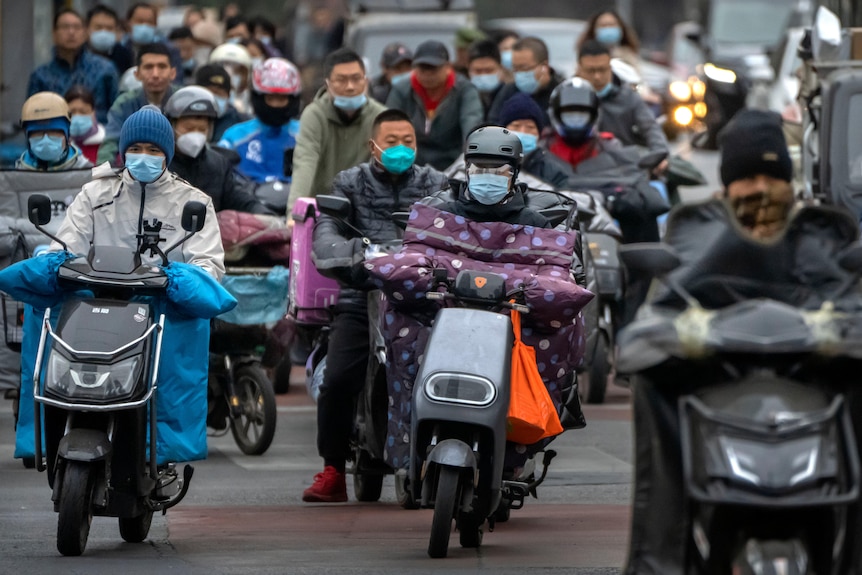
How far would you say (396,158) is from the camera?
10.3 metres

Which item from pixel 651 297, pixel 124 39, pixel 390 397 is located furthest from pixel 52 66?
pixel 651 297

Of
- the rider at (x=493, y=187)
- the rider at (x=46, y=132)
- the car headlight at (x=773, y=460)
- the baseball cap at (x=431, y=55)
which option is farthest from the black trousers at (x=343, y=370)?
the baseball cap at (x=431, y=55)

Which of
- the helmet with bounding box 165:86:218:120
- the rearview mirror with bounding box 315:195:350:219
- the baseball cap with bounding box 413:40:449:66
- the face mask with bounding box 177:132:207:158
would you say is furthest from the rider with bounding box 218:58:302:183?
the rearview mirror with bounding box 315:195:350:219

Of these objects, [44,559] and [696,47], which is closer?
[44,559]

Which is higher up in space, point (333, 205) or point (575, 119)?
point (333, 205)

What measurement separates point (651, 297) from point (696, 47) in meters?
28.8

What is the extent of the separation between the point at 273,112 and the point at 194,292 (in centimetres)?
588

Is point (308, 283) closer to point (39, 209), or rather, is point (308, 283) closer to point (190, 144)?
point (190, 144)

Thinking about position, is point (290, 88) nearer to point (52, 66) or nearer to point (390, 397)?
point (52, 66)

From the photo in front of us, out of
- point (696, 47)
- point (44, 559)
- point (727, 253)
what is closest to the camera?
point (727, 253)

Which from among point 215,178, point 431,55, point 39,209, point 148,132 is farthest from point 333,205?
point 431,55

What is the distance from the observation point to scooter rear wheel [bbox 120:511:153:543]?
29.6ft

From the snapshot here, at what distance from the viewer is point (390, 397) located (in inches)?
365

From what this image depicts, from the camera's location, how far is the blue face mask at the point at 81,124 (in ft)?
49.6
